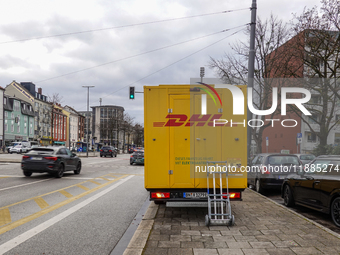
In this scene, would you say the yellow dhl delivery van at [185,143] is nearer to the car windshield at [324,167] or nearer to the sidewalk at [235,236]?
the sidewalk at [235,236]

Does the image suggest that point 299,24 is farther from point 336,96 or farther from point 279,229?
point 279,229

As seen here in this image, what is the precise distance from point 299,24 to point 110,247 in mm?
19089

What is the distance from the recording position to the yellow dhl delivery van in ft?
21.7

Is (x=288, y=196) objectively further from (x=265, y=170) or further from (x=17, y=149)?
(x=17, y=149)

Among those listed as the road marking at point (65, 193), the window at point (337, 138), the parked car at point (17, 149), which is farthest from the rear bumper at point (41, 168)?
the parked car at point (17, 149)

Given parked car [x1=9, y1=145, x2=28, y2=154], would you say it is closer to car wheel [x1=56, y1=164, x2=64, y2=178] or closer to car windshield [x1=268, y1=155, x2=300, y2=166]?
car wheel [x1=56, y1=164, x2=64, y2=178]

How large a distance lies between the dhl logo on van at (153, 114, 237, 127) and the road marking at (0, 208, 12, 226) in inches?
140

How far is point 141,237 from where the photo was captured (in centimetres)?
498

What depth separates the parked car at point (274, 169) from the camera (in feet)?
35.7

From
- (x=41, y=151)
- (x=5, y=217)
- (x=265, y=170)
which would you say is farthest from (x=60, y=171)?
(x=265, y=170)

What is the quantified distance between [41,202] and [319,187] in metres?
7.07

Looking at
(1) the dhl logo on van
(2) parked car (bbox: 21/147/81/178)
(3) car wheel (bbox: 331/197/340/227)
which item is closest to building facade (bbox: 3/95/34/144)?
(2) parked car (bbox: 21/147/81/178)

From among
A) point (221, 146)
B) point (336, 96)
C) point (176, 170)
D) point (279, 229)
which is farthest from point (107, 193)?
point (336, 96)

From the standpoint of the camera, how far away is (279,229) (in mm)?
5648
